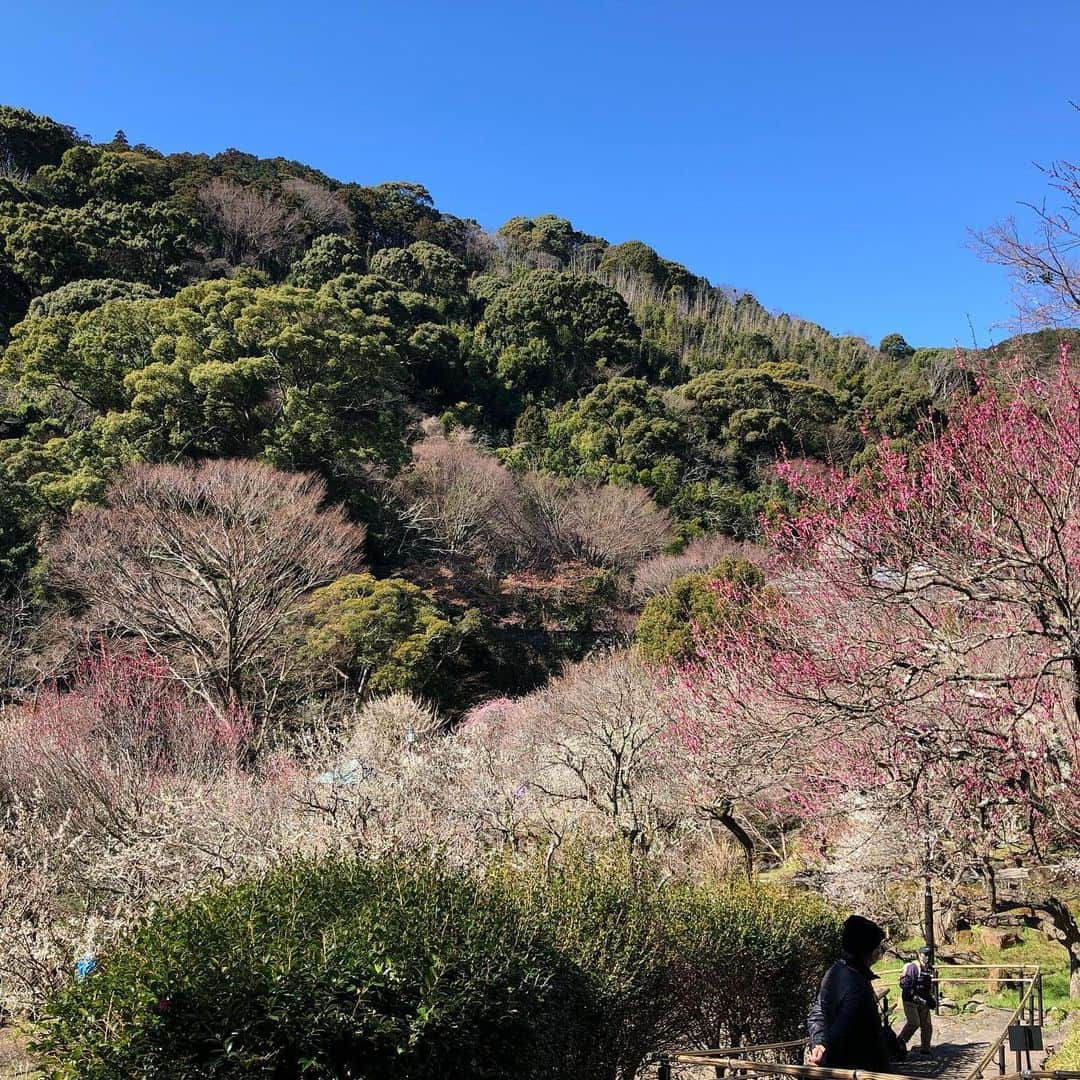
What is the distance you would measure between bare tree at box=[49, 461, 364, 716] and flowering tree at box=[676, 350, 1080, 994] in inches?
475

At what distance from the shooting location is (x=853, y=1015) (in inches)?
155

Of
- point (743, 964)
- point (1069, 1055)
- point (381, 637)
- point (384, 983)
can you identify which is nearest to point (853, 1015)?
point (384, 983)

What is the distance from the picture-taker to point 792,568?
8.50 metres

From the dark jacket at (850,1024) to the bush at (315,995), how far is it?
144cm

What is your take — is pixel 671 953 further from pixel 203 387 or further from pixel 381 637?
pixel 203 387

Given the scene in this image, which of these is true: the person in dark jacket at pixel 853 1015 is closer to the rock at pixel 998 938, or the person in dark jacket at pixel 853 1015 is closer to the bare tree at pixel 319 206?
the rock at pixel 998 938

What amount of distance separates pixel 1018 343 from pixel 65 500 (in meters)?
20.3

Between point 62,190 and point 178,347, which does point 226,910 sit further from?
point 62,190

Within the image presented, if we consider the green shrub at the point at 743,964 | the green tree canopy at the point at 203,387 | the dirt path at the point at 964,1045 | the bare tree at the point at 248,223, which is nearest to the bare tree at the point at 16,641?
the green tree canopy at the point at 203,387

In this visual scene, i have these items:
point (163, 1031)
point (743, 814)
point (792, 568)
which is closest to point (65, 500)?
point (743, 814)

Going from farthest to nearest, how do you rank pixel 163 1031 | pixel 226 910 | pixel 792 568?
pixel 792 568, pixel 226 910, pixel 163 1031

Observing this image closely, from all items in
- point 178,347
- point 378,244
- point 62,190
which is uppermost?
point 378,244

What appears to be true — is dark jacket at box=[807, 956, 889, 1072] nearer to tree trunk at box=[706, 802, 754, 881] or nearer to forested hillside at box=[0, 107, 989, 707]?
tree trunk at box=[706, 802, 754, 881]

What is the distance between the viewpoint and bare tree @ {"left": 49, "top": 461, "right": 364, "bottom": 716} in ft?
59.0
